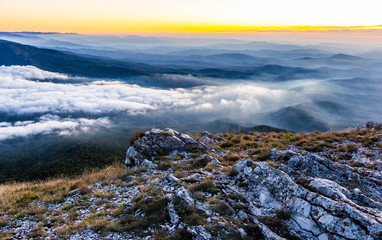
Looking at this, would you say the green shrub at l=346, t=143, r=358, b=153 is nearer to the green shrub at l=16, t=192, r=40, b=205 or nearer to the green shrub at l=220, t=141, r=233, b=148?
the green shrub at l=220, t=141, r=233, b=148

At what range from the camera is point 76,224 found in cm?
698

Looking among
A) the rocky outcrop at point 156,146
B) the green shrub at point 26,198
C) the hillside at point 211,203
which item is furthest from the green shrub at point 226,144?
the green shrub at point 26,198

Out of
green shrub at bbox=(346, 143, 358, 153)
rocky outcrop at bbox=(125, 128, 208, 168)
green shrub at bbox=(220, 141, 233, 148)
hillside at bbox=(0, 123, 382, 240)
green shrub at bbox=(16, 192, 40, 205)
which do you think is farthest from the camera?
green shrub at bbox=(220, 141, 233, 148)

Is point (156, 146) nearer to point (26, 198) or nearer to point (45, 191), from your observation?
point (45, 191)

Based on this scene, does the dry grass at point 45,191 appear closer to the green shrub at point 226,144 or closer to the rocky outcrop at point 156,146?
the rocky outcrop at point 156,146

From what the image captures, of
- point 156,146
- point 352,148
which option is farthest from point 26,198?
point 352,148

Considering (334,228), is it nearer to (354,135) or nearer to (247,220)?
(247,220)

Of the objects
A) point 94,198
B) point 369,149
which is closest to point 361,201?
point 369,149

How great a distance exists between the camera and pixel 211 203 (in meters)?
7.46

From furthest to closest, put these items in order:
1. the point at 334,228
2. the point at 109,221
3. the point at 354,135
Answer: the point at 354,135 < the point at 109,221 < the point at 334,228

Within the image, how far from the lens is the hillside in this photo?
238 inches

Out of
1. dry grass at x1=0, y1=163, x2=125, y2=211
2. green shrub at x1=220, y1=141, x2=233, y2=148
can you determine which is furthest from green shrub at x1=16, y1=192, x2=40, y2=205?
green shrub at x1=220, y1=141, x2=233, y2=148

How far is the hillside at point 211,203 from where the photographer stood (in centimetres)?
605

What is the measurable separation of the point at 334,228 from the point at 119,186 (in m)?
9.41
